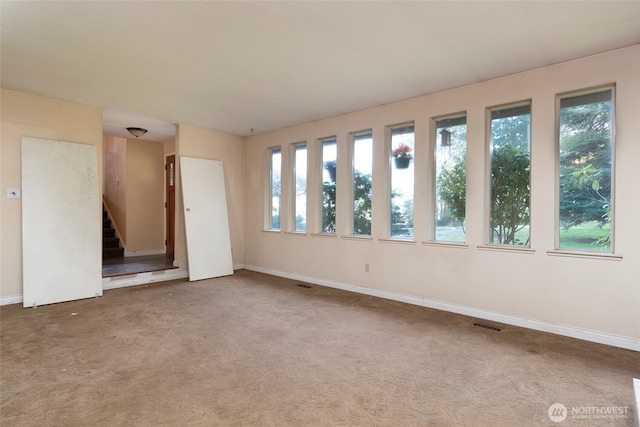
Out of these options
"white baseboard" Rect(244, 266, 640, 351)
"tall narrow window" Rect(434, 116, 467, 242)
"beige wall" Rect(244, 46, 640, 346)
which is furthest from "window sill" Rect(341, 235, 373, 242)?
"tall narrow window" Rect(434, 116, 467, 242)

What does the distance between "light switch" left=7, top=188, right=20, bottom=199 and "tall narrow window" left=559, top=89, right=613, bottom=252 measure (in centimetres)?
628

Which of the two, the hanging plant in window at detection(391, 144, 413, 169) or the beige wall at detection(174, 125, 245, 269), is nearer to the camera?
the hanging plant in window at detection(391, 144, 413, 169)

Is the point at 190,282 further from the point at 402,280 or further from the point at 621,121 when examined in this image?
the point at 621,121

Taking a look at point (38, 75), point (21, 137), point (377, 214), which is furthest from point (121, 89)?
point (377, 214)

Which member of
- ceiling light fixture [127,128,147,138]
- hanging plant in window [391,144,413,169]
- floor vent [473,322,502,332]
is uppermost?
ceiling light fixture [127,128,147,138]

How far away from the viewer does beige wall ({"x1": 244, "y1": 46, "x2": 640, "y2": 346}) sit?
Result: 293 cm

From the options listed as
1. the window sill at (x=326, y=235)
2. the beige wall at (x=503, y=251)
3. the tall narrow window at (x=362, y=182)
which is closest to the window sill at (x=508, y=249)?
the beige wall at (x=503, y=251)

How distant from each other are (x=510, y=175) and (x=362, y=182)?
1961 millimetres

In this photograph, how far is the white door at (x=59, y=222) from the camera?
4.13 metres

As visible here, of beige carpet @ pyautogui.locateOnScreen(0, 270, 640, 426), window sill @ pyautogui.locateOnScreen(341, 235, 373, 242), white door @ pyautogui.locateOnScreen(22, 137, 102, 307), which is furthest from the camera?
window sill @ pyautogui.locateOnScreen(341, 235, 373, 242)

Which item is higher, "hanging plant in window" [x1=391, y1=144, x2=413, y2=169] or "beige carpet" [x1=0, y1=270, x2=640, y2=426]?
"hanging plant in window" [x1=391, y1=144, x2=413, y2=169]

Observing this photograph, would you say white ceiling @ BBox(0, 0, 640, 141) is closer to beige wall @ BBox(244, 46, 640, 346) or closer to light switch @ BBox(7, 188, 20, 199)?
beige wall @ BBox(244, 46, 640, 346)

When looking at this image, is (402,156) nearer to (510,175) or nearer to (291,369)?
(510,175)

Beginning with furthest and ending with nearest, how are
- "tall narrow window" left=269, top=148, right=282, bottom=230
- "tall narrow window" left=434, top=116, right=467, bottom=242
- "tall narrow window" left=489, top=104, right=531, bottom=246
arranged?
"tall narrow window" left=269, top=148, right=282, bottom=230
"tall narrow window" left=434, top=116, right=467, bottom=242
"tall narrow window" left=489, top=104, right=531, bottom=246
